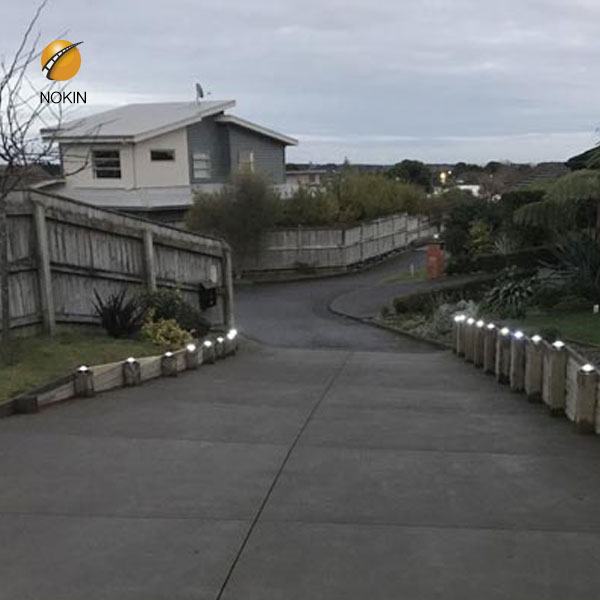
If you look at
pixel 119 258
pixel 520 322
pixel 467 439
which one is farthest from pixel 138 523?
pixel 520 322

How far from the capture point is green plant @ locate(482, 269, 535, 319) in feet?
52.7

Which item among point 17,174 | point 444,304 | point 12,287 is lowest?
point 444,304

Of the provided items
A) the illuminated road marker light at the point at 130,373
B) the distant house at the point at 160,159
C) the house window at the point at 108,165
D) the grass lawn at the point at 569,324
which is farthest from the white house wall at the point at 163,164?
the illuminated road marker light at the point at 130,373

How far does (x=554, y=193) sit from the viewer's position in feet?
55.7

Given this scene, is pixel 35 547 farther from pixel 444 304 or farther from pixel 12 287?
pixel 444 304

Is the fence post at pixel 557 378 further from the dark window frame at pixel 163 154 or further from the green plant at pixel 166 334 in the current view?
the dark window frame at pixel 163 154

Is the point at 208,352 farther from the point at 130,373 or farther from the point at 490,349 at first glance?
the point at 490,349

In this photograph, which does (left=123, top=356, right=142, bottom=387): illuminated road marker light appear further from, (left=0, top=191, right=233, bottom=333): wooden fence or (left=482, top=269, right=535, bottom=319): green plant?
(left=482, top=269, right=535, bottom=319): green plant

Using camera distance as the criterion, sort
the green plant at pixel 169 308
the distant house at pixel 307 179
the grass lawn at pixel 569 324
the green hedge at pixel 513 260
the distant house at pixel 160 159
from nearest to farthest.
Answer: the green plant at pixel 169 308 < the grass lawn at pixel 569 324 < the green hedge at pixel 513 260 < the distant house at pixel 160 159 < the distant house at pixel 307 179

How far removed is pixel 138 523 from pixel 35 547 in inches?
23.1

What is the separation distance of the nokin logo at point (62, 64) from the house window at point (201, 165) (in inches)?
809

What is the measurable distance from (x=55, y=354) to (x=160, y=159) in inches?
1056

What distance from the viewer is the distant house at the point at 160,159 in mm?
33281

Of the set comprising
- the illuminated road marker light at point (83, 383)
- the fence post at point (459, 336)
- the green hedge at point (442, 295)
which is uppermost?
the illuminated road marker light at point (83, 383)
